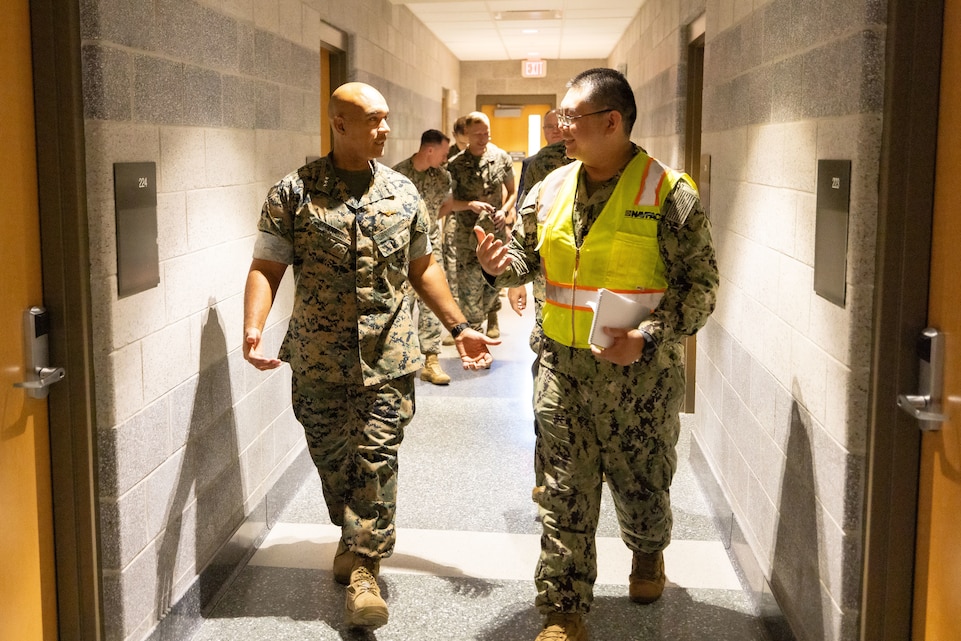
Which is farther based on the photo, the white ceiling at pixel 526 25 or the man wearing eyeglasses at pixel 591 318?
the white ceiling at pixel 526 25

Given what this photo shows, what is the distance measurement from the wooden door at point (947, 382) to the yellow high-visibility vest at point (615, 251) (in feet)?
2.39

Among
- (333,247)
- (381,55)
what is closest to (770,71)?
(333,247)

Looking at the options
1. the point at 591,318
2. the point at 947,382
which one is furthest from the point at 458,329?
the point at 947,382

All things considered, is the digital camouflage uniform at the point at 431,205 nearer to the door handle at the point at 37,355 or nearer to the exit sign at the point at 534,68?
the door handle at the point at 37,355

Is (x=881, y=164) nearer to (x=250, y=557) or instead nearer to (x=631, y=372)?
(x=631, y=372)

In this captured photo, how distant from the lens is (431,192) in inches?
258

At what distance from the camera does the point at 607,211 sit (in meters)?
2.61

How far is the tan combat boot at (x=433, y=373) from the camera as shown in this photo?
617 cm

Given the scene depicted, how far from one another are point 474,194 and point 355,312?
154 inches

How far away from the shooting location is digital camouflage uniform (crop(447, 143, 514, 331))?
6.72m

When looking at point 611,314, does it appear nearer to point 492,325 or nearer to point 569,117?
point 569,117

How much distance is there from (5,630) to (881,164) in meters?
2.09

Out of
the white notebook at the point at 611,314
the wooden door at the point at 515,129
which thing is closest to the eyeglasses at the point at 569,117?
the white notebook at the point at 611,314

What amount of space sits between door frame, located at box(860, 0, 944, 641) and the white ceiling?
5.62m
